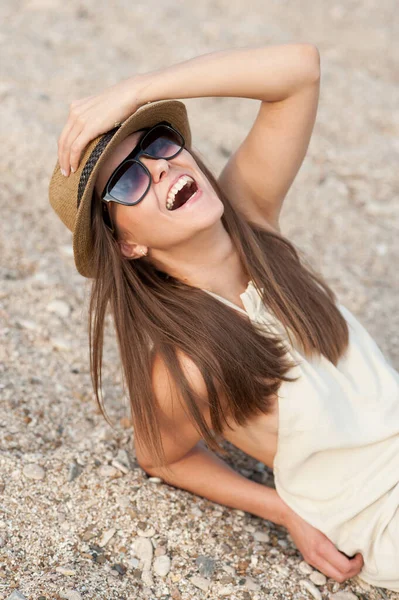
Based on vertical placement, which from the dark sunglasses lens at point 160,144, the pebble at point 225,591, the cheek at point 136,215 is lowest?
the pebble at point 225,591

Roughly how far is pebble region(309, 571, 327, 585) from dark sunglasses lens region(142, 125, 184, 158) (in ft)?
5.32

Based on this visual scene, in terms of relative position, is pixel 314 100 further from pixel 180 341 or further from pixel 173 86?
pixel 180 341

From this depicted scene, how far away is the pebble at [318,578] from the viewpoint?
8.52 ft

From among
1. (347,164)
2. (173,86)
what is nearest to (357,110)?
(347,164)

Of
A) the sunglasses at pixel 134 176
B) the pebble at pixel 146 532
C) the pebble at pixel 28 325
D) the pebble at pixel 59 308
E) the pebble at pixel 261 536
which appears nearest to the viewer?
the sunglasses at pixel 134 176

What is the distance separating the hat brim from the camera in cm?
221

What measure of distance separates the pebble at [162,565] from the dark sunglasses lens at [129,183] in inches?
50.4

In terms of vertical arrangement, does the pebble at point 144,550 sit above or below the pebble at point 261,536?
above

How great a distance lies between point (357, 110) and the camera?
605 cm

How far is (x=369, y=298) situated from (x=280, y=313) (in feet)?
6.38

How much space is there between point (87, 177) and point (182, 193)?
344mm

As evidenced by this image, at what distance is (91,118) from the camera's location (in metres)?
2.27

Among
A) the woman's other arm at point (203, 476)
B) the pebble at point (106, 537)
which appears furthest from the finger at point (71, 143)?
the pebble at point (106, 537)

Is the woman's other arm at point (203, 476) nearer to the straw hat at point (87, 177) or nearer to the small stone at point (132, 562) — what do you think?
the small stone at point (132, 562)
